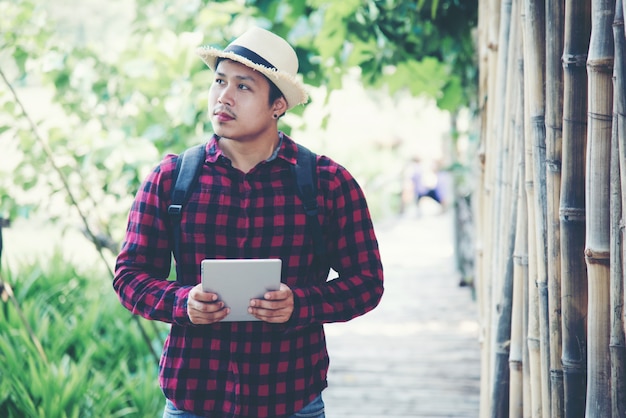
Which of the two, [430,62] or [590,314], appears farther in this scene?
[430,62]

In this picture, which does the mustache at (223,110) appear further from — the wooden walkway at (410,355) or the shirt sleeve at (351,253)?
the wooden walkway at (410,355)

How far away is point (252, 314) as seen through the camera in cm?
181

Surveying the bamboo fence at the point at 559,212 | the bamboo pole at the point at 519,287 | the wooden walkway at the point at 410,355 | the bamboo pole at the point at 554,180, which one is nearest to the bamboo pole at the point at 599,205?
the bamboo fence at the point at 559,212

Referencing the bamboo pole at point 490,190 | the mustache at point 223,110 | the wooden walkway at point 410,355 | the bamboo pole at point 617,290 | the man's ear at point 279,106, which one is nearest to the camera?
the bamboo pole at point 617,290

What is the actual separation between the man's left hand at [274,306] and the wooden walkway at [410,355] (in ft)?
7.97

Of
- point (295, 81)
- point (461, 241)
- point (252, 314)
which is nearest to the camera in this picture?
point (252, 314)

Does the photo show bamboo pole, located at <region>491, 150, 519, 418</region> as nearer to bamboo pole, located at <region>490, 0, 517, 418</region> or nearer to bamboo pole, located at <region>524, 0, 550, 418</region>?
bamboo pole, located at <region>490, 0, 517, 418</region>

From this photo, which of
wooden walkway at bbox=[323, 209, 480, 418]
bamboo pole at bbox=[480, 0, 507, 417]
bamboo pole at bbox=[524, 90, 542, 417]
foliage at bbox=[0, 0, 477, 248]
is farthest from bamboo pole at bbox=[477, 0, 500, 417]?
wooden walkway at bbox=[323, 209, 480, 418]

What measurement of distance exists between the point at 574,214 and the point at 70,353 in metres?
3.29

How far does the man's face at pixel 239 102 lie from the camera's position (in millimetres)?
1955

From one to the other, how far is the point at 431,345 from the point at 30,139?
2922 mm

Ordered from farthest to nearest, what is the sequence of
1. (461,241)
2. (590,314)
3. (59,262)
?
(461,241) < (59,262) < (590,314)

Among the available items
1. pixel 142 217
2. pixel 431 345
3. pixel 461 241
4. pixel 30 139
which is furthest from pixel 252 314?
pixel 461 241

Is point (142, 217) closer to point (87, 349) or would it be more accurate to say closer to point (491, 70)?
point (491, 70)
